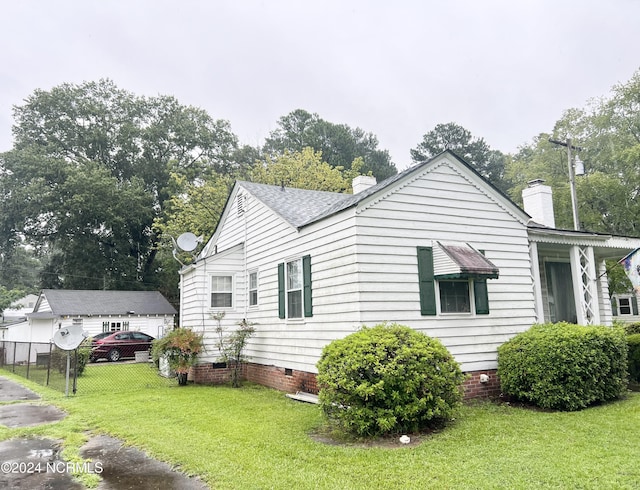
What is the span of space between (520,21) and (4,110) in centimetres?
3869

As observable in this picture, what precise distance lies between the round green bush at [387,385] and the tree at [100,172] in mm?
29332

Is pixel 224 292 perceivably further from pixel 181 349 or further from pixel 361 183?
pixel 361 183

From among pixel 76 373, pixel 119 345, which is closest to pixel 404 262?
pixel 76 373

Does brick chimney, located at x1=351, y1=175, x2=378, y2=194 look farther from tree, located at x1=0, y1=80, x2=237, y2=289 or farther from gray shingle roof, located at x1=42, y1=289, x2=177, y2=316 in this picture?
tree, located at x1=0, y1=80, x2=237, y2=289

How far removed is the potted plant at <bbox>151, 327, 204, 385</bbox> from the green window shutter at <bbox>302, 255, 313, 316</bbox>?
3.87m

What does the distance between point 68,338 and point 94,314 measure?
15686 mm

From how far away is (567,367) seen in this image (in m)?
7.22

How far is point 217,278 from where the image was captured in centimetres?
1234

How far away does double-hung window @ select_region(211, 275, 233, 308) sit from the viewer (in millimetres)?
12211

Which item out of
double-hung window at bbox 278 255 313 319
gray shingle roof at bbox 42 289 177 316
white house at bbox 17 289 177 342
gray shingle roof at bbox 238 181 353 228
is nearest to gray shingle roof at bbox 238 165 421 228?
gray shingle roof at bbox 238 181 353 228

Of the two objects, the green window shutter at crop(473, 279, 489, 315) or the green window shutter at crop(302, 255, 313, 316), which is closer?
the green window shutter at crop(473, 279, 489, 315)

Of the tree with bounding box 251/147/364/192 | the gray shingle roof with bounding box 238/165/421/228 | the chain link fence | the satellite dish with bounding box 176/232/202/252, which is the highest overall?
the tree with bounding box 251/147/364/192

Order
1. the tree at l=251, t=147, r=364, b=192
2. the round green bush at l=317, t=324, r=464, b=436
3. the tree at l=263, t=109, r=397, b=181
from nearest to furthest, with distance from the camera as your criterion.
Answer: the round green bush at l=317, t=324, r=464, b=436
the tree at l=251, t=147, r=364, b=192
the tree at l=263, t=109, r=397, b=181

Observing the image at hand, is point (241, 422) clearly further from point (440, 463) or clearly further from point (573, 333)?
point (573, 333)
